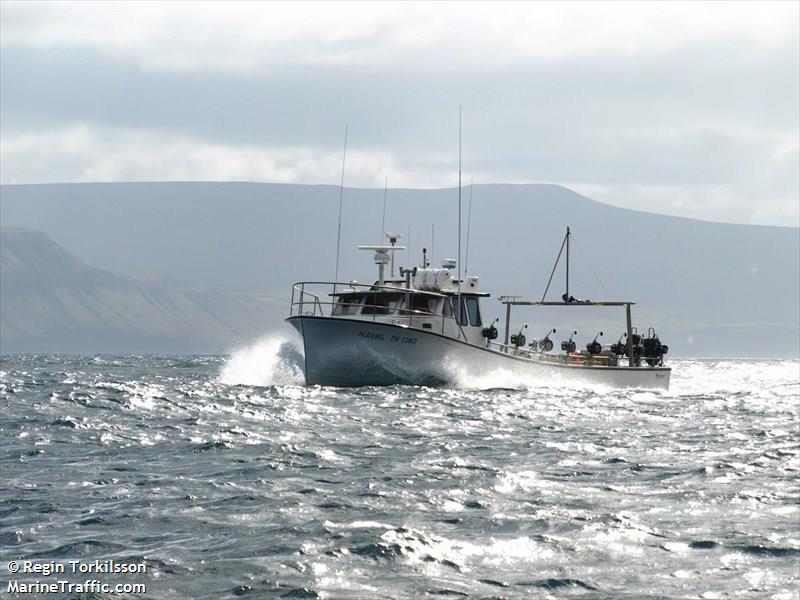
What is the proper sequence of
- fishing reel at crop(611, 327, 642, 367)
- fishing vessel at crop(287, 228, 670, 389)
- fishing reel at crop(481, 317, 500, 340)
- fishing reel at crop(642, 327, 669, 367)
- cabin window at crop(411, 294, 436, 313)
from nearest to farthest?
fishing vessel at crop(287, 228, 670, 389) → cabin window at crop(411, 294, 436, 313) → fishing reel at crop(481, 317, 500, 340) → fishing reel at crop(611, 327, 642, 367) → fishing reel at crop(642, 327, 669, 367)

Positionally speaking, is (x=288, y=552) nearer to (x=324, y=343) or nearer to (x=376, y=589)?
(x=376, y=589)

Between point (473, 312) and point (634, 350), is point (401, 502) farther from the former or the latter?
point (634, 350)

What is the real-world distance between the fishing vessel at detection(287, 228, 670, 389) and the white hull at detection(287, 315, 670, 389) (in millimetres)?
32

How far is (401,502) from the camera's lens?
16250mm

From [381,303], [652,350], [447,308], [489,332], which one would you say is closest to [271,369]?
[381,303]

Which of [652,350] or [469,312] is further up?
[469,312]

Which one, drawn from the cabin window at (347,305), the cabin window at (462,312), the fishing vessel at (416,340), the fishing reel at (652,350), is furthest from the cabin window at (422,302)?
the fishing reel at (652,350)

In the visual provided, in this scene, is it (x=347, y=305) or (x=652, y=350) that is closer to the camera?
(x=347, y=305)

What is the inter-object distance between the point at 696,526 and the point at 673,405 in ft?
76.6

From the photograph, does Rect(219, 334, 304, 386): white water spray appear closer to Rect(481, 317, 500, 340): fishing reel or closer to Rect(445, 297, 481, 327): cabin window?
Rect(445, 297, 481, 327): cabin window

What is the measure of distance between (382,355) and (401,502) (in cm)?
2169

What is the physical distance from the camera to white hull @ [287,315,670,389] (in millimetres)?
37656

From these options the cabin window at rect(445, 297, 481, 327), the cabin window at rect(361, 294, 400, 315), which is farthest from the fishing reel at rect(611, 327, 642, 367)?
the cabin window at rect(361, 294, 400, 315)

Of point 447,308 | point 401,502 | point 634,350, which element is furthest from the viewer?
point 634,350
